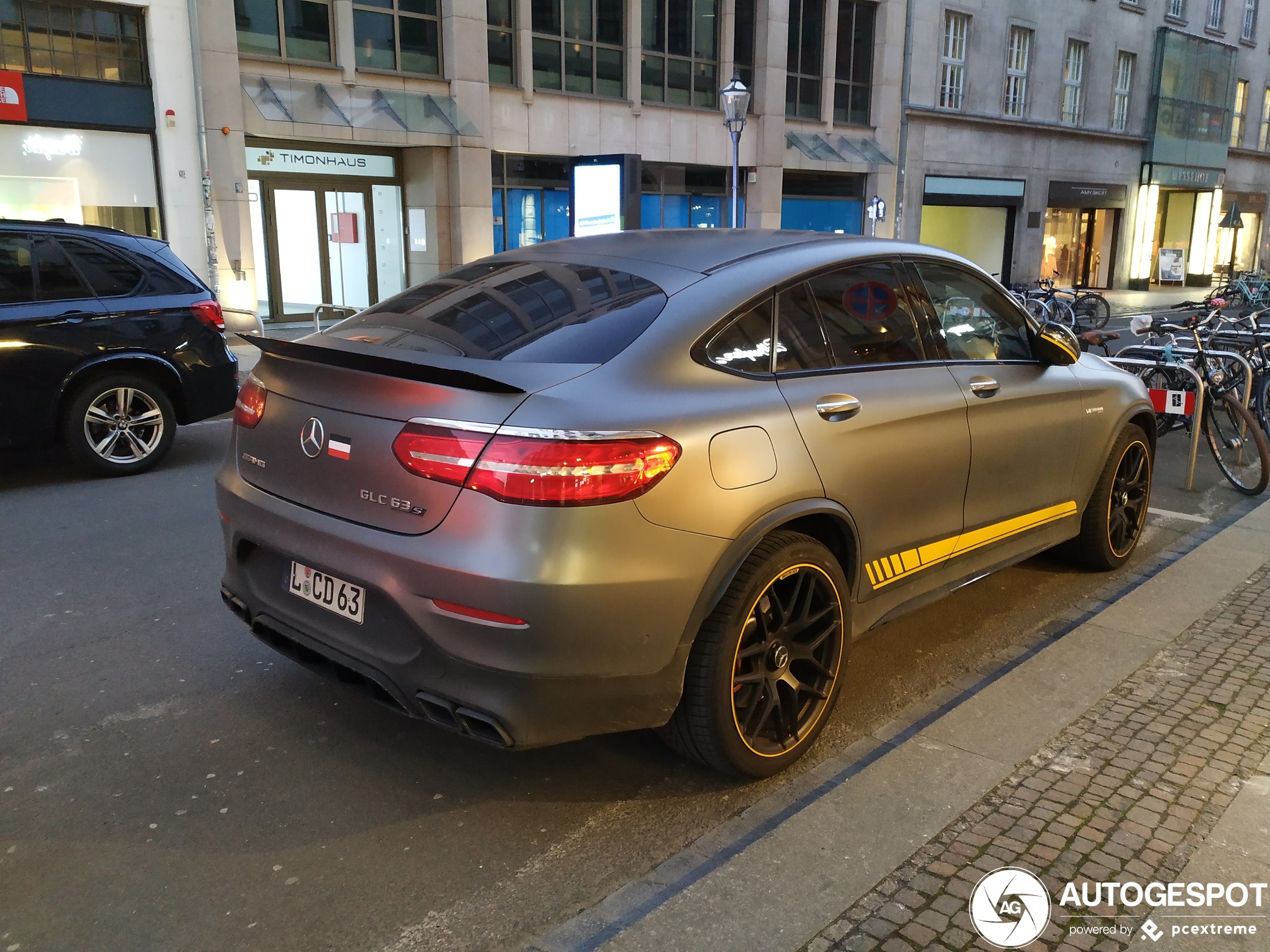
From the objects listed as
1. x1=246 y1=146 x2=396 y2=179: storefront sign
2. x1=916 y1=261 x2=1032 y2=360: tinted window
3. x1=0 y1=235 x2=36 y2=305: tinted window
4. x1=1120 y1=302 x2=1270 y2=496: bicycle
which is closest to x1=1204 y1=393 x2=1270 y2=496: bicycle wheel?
x1=1120 y1=302 x2=1270 y2=496: bicycle

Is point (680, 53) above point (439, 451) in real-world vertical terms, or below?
above

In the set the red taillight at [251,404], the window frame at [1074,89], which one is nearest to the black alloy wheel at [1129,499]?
the red taillight at [251,404]

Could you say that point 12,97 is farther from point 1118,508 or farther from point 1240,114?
point 1240,114

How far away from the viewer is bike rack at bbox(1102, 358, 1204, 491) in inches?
303

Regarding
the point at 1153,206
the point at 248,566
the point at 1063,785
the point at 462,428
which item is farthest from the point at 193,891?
the point at 1153,206

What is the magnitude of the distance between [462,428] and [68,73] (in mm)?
16917

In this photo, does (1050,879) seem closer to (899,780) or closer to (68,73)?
(899,780)

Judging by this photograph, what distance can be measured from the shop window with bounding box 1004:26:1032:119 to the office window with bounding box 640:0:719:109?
1231cm

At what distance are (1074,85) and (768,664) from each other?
38.5 meters

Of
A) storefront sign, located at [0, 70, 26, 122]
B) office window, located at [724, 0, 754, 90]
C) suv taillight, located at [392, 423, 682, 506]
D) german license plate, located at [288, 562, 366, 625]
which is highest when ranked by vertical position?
office window, located at [724, 0, 754, 90]

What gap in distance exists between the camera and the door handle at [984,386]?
175 inches

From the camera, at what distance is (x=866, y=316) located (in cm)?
411

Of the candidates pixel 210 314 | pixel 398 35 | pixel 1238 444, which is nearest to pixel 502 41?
pixel 398 35

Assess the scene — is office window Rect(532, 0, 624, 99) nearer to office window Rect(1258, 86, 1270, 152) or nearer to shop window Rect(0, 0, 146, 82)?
shop window Rect(0, 0, 146, 82)
